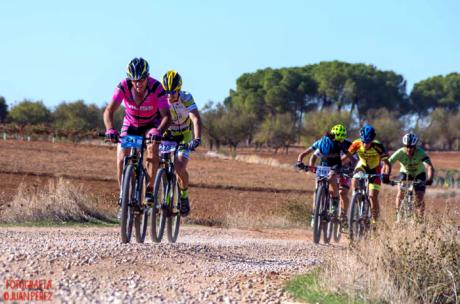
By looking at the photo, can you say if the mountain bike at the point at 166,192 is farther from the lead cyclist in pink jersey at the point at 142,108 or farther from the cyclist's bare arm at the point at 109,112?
the cyclist's bare arm at the point at 109,112

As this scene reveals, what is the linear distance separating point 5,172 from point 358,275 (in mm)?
27632

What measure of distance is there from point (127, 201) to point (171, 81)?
2254 mm

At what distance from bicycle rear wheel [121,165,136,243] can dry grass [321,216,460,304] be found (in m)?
2.81

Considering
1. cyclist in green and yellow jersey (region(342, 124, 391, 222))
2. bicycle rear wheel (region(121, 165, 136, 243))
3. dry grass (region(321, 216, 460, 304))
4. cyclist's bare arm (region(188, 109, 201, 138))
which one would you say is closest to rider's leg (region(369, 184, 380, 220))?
cyclist in green and yellow jersey (region(342, 124, 391, 222))

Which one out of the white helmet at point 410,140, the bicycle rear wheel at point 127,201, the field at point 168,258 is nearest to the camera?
the field at point 168,258

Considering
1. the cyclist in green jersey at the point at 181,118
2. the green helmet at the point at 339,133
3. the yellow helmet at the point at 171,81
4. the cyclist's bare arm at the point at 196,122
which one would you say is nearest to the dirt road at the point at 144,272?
the cyclist in green jersey at the point at 181,118

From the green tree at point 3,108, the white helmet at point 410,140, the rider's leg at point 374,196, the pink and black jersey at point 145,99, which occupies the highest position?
the green tree at point 3,108

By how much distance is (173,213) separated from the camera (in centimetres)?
1197

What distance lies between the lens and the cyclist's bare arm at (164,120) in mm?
10830

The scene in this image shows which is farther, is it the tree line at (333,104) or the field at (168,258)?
the tree line at (333,104)

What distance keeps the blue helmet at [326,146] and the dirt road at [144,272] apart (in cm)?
406

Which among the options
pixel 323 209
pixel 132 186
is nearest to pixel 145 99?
pixel 132 186

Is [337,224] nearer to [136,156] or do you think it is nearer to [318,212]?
[318,212]

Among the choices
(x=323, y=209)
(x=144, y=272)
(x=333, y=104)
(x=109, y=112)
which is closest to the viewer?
(x=144, y=272)
